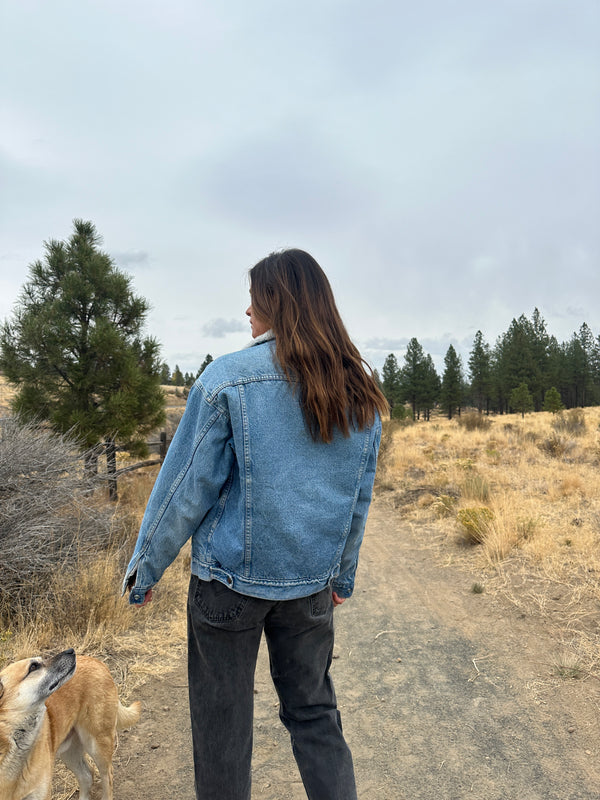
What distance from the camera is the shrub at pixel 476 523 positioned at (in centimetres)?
653

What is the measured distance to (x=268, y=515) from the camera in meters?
1.55

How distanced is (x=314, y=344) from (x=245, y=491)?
1.72ft

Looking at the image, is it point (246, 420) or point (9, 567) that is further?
point (9, 567)

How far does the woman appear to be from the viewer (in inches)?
61.5

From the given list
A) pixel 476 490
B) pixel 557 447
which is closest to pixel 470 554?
pixel 476 490

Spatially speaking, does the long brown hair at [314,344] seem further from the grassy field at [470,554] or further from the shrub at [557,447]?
the shrub at [557,447]

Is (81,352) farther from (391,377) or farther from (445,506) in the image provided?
(391,377)

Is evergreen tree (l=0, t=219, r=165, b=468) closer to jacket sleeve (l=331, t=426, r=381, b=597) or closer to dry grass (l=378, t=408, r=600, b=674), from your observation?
dry grass (l=378, t=408, r=600, b=674)

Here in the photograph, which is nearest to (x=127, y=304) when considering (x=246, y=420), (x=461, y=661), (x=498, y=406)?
(x=461, y=661)

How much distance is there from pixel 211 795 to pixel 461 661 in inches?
109

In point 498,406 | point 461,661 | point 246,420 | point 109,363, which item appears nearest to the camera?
→ point 246,420

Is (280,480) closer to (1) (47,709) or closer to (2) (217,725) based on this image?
(2) (217,725)

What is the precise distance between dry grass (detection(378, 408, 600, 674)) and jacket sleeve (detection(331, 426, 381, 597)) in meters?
2.69

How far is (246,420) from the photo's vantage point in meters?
1.56
